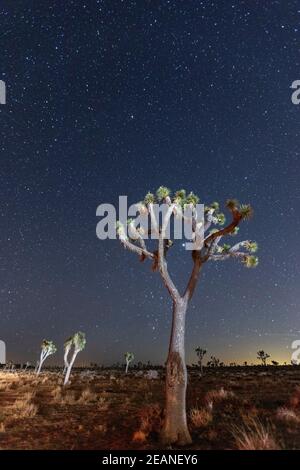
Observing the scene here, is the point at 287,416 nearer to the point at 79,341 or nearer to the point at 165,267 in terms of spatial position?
the point at 165,267

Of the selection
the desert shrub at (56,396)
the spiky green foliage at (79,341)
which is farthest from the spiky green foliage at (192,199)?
the spiky green foliage at (79,341)

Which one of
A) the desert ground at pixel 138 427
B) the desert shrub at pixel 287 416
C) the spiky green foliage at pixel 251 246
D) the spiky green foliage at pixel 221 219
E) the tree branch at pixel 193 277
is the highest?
the spiky green foliage at pixel 221 219

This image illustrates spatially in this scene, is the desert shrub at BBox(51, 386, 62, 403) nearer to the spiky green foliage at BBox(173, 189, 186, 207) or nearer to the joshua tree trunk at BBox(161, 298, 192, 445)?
→ the joshua tree trunk at BBox(161, 298, 192, 445)

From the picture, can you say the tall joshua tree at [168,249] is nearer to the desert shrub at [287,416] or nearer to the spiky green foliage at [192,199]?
the spiky green foliage at [192,199]

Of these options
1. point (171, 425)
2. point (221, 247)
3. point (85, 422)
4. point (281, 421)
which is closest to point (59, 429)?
point (85, 422)

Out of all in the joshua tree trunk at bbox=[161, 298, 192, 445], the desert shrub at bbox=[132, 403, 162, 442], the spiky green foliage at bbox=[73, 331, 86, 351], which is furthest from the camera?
the spiky green foliage at bbox=[73, 331, 86, 351]

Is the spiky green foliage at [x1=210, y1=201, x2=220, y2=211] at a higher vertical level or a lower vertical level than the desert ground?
higher

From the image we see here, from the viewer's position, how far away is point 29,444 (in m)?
9.30

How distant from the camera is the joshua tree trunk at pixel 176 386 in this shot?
8820 millimetres

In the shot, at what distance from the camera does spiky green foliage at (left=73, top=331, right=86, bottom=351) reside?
108 ft

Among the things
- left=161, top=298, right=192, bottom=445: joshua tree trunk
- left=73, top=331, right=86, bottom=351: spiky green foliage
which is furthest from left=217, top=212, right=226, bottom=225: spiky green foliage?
left=73, top=331, right=86, bottom=351: spiky green foliage

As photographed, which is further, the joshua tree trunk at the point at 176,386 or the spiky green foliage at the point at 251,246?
the spiky green foliage at the point at 251,246
